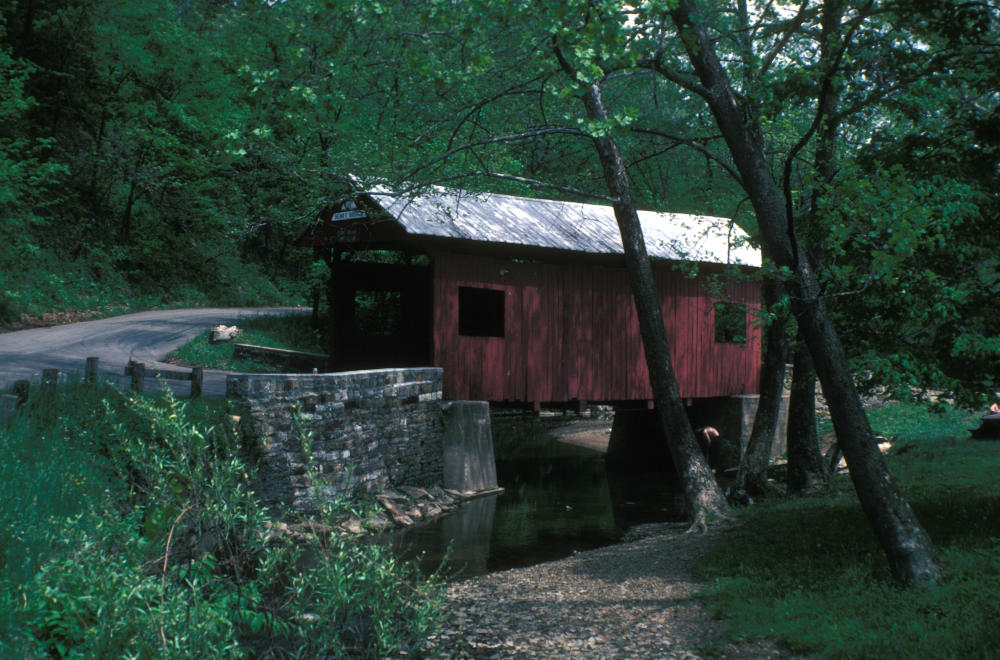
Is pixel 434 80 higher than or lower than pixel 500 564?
higher

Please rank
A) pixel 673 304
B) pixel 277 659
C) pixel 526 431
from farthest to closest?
pixel 526 431 < pixel 673 304 < pixel 277 659

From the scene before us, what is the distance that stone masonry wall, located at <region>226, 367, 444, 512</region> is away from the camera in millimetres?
11086

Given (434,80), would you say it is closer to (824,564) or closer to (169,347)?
(824,564)

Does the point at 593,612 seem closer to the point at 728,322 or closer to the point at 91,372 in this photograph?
the point at 91,372

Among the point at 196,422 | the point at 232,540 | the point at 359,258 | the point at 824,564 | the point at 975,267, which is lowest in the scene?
the point at 824,564

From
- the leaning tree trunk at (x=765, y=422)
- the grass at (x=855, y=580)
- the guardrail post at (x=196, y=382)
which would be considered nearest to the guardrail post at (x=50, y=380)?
the guardrail post at (x=196, y=382)

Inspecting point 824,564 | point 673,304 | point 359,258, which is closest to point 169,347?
point 359,258

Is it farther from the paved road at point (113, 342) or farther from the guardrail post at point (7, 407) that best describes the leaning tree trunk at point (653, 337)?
the guardrail post at point (7, 407)

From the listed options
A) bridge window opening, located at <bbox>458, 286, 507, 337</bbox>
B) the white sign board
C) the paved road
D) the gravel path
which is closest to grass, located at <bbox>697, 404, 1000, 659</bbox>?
the gravel path

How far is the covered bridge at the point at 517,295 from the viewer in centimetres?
1469

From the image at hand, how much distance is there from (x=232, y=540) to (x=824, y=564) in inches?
204

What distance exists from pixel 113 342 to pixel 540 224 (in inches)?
378

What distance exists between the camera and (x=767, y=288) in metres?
13.0

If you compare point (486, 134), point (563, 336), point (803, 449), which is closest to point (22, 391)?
point (563, 336)
